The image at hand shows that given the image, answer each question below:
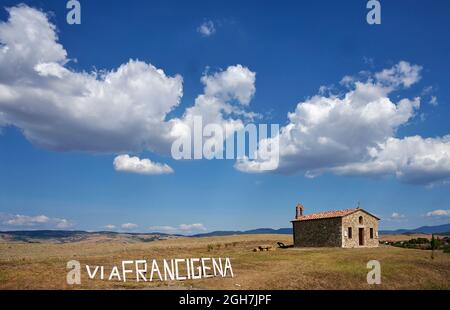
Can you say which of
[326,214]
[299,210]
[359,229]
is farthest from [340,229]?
[299,210]

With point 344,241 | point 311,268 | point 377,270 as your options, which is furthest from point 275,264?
point 344,241

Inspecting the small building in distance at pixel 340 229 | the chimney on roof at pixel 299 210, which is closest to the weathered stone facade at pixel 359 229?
the small building in distance at pixel 340 229

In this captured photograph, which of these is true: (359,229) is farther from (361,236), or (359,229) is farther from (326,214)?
(326,214)

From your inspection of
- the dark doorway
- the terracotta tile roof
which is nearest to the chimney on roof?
the terracotta tile roof

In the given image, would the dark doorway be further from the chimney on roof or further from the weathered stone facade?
the chimney on roof

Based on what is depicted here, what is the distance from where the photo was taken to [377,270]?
2830 centimetres

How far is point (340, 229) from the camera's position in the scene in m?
50.6

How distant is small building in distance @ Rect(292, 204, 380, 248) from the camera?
5084 cm

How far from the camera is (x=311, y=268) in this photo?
29.9m
